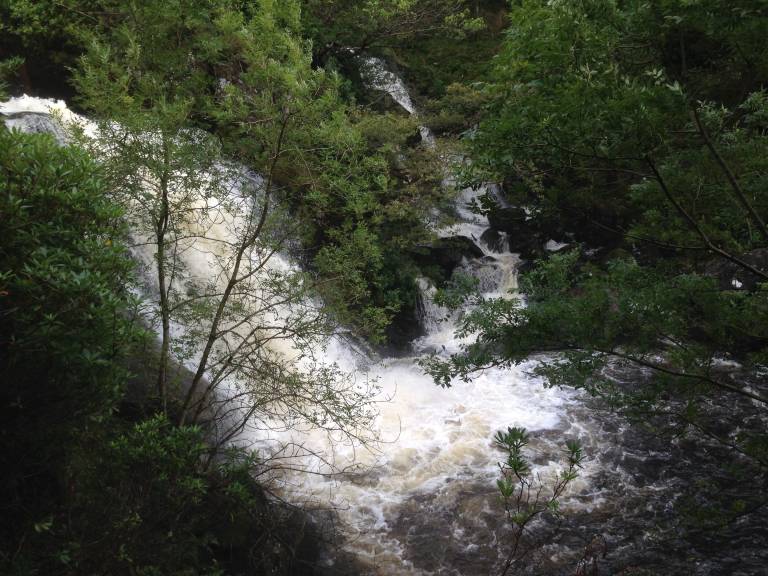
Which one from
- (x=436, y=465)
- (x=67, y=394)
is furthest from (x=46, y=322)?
(x=436, y=465)

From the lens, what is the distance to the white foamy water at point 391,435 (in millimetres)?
6773

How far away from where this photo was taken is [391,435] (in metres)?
8.92

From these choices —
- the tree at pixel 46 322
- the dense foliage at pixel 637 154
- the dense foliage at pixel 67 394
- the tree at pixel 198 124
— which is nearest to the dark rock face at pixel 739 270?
the dense foliage at pixel 637 154

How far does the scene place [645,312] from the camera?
13.5ft

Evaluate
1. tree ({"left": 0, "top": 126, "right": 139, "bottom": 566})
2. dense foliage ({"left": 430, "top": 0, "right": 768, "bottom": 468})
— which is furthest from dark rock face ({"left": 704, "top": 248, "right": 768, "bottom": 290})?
tree ({"left": 0, "top": 126, "right": 139, "bottom": 566})

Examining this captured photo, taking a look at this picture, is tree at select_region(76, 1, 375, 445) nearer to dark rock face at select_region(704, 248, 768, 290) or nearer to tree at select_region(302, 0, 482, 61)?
tree at select_region(302, 0, 482, 61)

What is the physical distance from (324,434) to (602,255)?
29.7 feet

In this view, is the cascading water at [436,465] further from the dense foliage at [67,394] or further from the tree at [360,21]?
the tree at [360,21]

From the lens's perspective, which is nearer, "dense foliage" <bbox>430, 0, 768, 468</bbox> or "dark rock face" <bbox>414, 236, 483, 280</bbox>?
"dense foliage" <bbox>430, 0, 768, 468</bbox>

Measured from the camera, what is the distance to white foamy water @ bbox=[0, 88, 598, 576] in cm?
677

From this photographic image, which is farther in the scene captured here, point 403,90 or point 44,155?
point 403,90

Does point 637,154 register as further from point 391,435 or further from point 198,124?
point 391,435

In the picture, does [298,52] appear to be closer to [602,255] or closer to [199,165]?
[199,165]

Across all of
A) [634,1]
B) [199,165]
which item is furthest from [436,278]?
[634,1]
